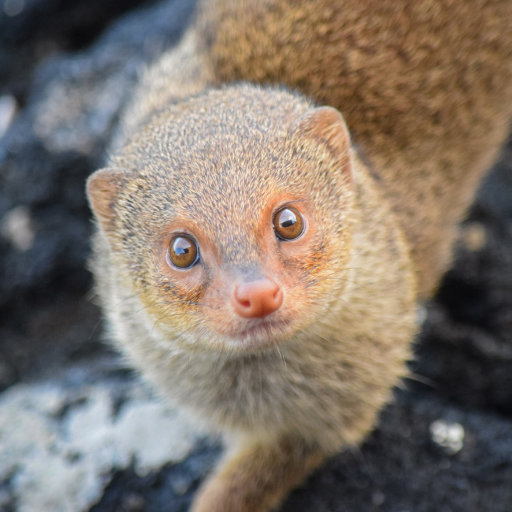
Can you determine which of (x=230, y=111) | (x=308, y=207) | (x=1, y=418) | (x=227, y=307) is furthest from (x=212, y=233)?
(x=1, y=418)

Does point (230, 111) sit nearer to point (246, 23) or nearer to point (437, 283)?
point (246, 23)

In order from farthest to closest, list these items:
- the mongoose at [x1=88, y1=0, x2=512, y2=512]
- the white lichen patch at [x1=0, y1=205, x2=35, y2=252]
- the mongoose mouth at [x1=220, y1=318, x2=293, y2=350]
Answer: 1. the white lichen patch at [x1=0, y1=205, x2=35, y2=252]
2. the mongoose at [x1=88, y1=0, x2=512, y2=512]
3. the mongoose mouth at [x1=220, y1=318, x2=293, y2=350]

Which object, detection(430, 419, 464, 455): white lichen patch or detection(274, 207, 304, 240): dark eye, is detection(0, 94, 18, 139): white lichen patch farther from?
detection(430, 419, 464, 455): white lichen patch

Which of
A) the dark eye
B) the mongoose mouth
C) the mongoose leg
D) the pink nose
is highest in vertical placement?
the dark eye

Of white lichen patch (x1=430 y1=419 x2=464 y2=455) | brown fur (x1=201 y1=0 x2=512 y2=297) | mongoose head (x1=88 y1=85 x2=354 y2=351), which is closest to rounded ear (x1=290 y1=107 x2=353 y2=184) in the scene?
mongoose head (x1=88 y1=85 x2=354 y2=351)

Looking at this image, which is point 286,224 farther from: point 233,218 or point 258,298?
point 258,298

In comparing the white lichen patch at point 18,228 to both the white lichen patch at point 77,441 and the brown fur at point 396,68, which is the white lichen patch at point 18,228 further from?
the brown fur at point 396,68

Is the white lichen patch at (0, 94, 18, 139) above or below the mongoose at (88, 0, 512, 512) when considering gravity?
above

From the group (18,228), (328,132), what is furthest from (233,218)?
(18,228)

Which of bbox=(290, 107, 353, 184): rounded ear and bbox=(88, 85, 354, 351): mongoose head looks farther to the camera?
bbox=(290, 107, 353, 184): rounded ear
